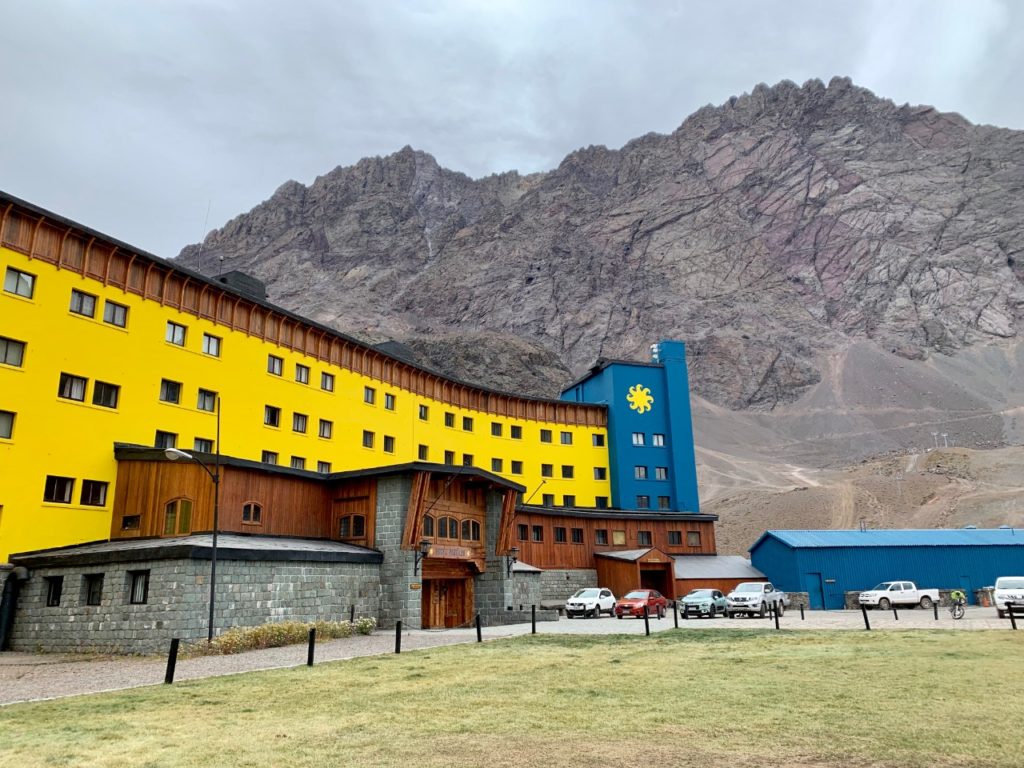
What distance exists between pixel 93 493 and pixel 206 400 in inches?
303

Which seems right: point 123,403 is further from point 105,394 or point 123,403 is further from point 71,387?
point 71,387

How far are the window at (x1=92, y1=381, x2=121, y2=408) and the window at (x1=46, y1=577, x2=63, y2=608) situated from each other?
8172 mm

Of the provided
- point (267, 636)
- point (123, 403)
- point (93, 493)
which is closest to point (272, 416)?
point (123, 403)

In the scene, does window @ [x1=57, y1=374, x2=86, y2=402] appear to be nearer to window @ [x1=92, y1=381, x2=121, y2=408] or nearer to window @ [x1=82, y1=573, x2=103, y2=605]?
window @ [x1=92, y1=381, x2=121, y2=408]

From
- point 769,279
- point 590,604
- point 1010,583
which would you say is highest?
point 769,279

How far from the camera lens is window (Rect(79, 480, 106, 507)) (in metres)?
30.5

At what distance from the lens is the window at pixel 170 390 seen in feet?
115

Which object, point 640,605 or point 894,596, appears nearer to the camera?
point 640,605

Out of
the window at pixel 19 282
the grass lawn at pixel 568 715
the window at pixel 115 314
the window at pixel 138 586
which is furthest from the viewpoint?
the window at pixel 115 314

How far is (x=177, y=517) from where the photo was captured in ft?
Result: 96.2

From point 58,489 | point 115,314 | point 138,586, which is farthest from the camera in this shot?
point 115,314

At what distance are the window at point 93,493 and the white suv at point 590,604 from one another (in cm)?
2331

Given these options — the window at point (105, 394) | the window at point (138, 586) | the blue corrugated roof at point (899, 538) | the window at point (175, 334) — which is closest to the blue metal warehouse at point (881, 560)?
the blue corrugated roof at point (899, 538)

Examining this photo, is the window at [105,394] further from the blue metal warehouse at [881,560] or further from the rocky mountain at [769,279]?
the rocky mountain at [769,279]
